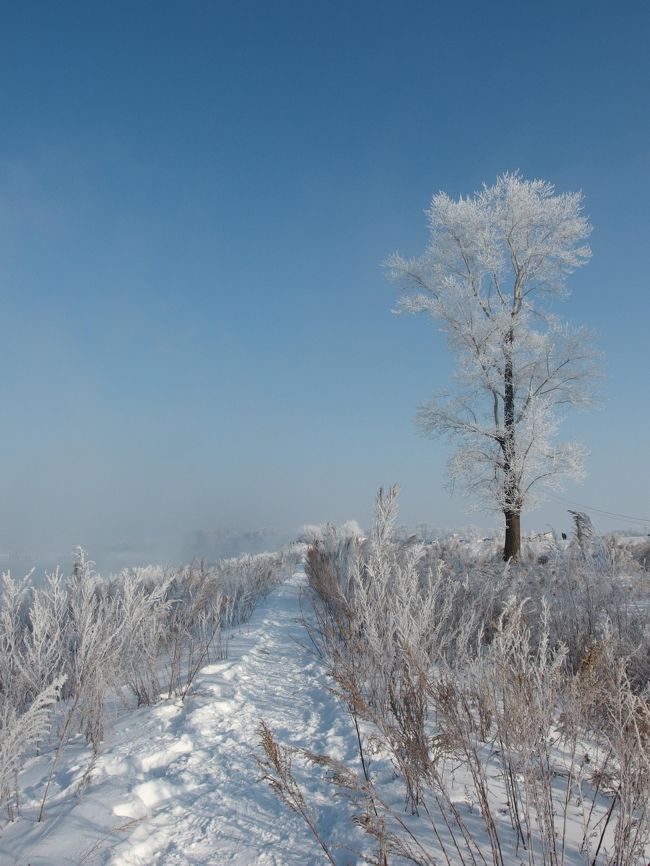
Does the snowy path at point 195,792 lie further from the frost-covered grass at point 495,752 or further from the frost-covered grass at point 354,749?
the frost-covered grass at point 495,752

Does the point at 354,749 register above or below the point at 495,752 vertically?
below

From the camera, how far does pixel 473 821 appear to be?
7.12 feet

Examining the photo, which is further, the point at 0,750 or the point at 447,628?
the point at 447,628

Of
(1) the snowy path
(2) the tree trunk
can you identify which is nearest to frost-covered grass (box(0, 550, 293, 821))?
(1) the snowy path

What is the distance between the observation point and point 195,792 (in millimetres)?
2549

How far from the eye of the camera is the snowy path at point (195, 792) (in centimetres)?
204

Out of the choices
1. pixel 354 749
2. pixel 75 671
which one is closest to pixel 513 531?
pixel 354 749

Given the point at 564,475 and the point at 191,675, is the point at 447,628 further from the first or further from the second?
the point at 564,475

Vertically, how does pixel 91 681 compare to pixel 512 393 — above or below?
below

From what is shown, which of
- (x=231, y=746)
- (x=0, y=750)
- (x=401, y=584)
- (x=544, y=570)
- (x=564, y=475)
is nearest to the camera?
(x=0, y=750)

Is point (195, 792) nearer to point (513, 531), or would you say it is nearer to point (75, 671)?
point (75, 671)

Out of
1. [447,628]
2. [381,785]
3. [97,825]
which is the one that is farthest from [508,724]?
[447,628]

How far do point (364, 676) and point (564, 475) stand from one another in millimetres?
10265

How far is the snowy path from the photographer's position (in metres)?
2.04
